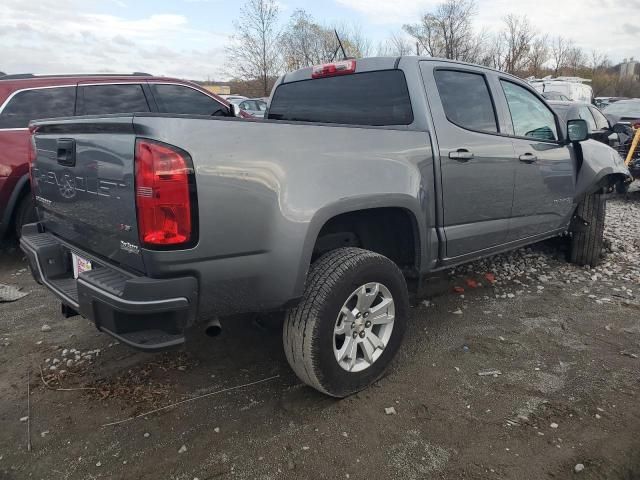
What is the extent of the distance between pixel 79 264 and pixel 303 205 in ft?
4.09

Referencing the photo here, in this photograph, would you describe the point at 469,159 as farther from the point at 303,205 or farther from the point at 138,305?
the point at 138,305

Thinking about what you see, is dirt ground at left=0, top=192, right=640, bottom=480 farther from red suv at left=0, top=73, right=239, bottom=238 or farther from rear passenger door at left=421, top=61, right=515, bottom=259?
red suv at left=0, top=73, right=239, bottom=238

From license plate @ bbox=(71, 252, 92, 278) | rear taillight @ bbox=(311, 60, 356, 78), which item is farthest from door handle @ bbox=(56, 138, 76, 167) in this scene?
rear taillight @ bbox=(311, 60, 356, 78)

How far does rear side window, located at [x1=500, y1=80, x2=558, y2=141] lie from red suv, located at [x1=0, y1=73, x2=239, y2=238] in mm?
3769

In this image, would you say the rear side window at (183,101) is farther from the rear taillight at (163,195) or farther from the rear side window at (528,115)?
the rear taillight at (163,195)

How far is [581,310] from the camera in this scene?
4.03m

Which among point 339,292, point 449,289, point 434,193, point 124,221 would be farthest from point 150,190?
point 449,289

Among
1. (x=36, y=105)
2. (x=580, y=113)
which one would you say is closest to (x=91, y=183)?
(x=36, y=105)

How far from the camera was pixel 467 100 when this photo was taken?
3.50 m

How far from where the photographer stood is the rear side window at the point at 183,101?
5938mm

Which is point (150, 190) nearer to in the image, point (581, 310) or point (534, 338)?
point (534, 338)

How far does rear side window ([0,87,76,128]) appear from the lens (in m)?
5.04

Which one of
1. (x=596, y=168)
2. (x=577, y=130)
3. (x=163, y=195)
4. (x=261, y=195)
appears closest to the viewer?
(x=163, y=195)

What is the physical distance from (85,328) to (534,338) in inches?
129
